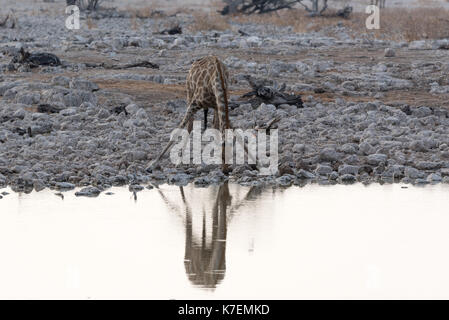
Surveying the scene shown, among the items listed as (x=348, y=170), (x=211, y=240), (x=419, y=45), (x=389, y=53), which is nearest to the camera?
(x=211, y=240)

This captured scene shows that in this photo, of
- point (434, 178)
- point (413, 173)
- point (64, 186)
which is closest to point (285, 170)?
point (413, 173)

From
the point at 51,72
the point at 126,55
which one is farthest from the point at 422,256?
the point at 126,55

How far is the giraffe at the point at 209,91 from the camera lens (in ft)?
38.5

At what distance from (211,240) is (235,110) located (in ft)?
23.5

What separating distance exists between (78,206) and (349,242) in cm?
285

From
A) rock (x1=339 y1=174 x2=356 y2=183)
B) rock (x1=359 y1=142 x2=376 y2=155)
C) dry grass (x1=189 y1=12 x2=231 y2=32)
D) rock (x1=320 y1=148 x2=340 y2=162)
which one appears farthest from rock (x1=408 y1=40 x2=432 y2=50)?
rock (x1=339 y1=174 x2=356 y2=183)

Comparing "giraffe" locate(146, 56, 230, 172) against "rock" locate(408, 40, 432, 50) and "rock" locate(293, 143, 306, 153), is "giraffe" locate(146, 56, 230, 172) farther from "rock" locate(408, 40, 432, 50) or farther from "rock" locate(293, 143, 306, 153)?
"rock" locate(408, 40, 432, 50)

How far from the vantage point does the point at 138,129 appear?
14.2 metres

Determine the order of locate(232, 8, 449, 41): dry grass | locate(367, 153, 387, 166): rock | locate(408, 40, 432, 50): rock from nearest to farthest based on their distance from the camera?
locate(367, 153, 387, 166): rock < locate(408, 40, 432, 50): rock < locate(232, 8, 449, 41): dry grass

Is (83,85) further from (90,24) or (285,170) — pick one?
(90,24)

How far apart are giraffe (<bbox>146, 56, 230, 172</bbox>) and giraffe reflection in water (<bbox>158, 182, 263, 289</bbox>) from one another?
80cm

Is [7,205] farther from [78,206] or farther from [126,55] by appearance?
[126,55]

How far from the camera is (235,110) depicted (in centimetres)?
1598

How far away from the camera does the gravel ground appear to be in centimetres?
1202
